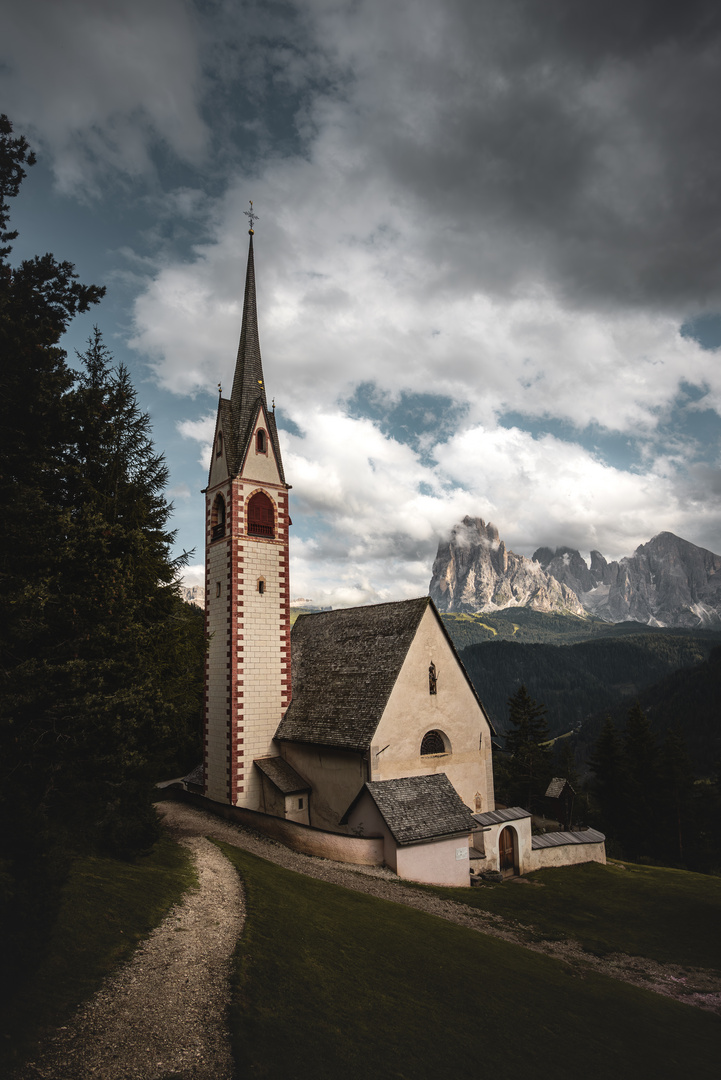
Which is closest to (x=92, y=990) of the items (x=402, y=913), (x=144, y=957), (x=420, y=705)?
(x=144, y=957)

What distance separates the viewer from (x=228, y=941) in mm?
12227

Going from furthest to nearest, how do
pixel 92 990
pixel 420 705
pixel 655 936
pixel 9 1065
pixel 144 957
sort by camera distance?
pixel 420 705, pixel 655 936, pixel 144 957, pixel 92 990, pixel 9 1065

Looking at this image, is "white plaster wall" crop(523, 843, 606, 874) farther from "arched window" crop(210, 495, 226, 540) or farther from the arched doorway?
"arched window" crop(210, 495, 226, 540)

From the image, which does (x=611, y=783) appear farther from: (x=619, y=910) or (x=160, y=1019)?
(x=160, y=1019)

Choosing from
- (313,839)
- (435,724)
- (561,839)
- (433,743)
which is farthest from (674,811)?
(313,839)

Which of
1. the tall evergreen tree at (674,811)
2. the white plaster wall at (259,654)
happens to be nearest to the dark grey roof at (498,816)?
the white plaster wall at (259,654)

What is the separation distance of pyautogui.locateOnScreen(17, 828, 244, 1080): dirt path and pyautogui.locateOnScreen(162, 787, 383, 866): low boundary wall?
9.91 meters

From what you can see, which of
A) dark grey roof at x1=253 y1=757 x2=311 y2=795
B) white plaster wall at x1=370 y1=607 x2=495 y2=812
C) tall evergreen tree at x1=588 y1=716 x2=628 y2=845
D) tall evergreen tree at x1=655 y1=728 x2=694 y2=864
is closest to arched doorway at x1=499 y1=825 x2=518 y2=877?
white plaster wall at x1=370 y1=607 x2=495 y2=812

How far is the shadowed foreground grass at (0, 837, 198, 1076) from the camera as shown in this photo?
7645 millimetres

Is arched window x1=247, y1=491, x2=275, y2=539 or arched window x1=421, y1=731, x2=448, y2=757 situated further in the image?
arched window x1=247, y1=491, x2=275, y2=539

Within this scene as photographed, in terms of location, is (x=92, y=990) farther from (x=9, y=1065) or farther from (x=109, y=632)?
(x=109, y=632)

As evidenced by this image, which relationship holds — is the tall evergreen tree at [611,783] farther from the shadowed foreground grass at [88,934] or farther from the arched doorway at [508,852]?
the shadowed foreground grass at [88,934]

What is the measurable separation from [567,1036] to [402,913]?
6690 mm

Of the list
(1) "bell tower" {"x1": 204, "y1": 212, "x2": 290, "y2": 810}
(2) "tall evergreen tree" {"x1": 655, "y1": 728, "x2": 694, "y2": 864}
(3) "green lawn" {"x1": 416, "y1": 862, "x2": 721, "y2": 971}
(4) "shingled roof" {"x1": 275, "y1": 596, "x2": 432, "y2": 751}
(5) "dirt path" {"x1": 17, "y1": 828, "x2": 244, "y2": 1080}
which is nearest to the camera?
(5) "dirt path" {"x1": 17, "y1": 828, "x2": 244, "y2": 1080}
